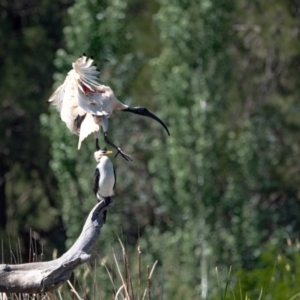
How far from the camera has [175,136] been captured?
36.6 ft

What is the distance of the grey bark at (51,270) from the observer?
3256 millimetres

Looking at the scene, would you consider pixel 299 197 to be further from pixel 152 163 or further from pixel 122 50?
pixel 122 50

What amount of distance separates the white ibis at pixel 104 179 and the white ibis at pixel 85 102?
4cm

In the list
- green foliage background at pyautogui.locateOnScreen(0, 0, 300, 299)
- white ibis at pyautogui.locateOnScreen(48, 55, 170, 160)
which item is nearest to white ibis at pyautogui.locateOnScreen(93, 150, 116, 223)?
white ibis at pyautogui.locateOnScreen(48, 55, 170, 160)

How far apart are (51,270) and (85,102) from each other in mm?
663

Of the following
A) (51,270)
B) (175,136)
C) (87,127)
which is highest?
(87,127)

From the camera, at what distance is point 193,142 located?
11.2m

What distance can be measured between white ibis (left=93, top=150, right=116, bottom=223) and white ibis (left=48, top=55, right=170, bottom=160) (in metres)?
0.04

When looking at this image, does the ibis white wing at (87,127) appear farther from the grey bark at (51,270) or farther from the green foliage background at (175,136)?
the green foliage background at (175,136)

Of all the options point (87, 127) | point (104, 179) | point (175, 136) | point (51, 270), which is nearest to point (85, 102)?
point (87, 127)

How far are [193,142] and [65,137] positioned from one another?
176 cm

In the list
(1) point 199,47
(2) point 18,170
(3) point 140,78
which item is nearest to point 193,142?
(1) point 199,47

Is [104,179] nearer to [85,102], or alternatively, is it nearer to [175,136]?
[85,102]

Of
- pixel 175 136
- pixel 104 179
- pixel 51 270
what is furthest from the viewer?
pixel 175 136
